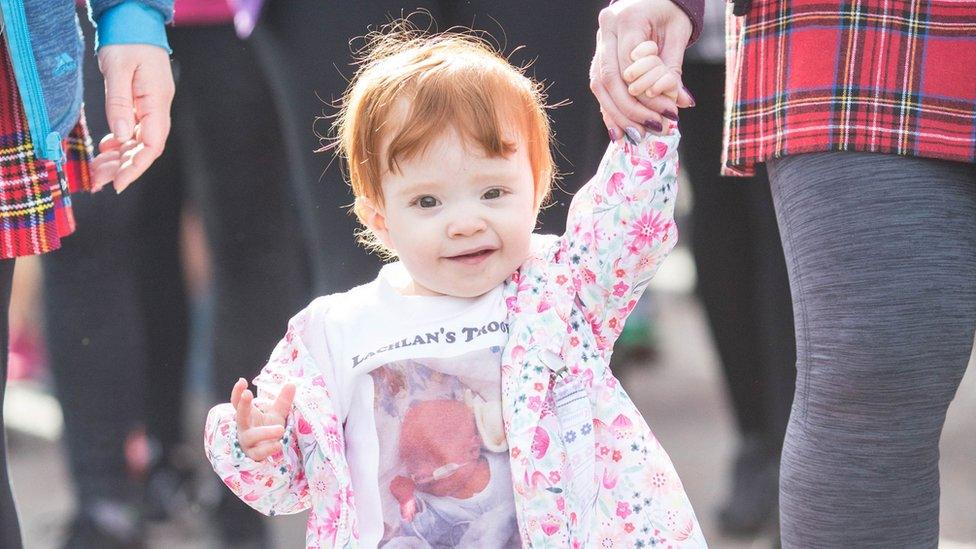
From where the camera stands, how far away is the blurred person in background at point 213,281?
256cm

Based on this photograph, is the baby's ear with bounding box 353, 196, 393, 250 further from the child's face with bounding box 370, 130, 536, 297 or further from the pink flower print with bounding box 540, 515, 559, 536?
the pink flower print with bounding box 540, 515, 559, 536

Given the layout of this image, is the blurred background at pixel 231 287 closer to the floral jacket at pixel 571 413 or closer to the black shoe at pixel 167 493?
the black shoe at pixel 167 493

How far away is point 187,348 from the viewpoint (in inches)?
114

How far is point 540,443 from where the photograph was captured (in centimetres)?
150

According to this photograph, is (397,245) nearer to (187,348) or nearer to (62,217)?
(62,217)

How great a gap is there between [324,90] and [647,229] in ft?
2.70

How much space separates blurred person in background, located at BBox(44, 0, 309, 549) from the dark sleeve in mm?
1338

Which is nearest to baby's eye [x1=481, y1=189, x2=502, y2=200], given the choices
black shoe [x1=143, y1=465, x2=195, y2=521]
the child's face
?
the child's face

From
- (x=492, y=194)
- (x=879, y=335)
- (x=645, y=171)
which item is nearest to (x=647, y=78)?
(x=645, y=171)

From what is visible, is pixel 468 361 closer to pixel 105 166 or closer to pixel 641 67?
pixel 641 67

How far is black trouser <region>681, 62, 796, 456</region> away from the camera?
8.82 feet

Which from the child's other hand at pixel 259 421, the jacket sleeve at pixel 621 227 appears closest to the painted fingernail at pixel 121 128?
the child's other hand at pixel 259 421

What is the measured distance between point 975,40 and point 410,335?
793mm

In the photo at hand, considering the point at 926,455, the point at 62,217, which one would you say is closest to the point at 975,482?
the point at 926,455
